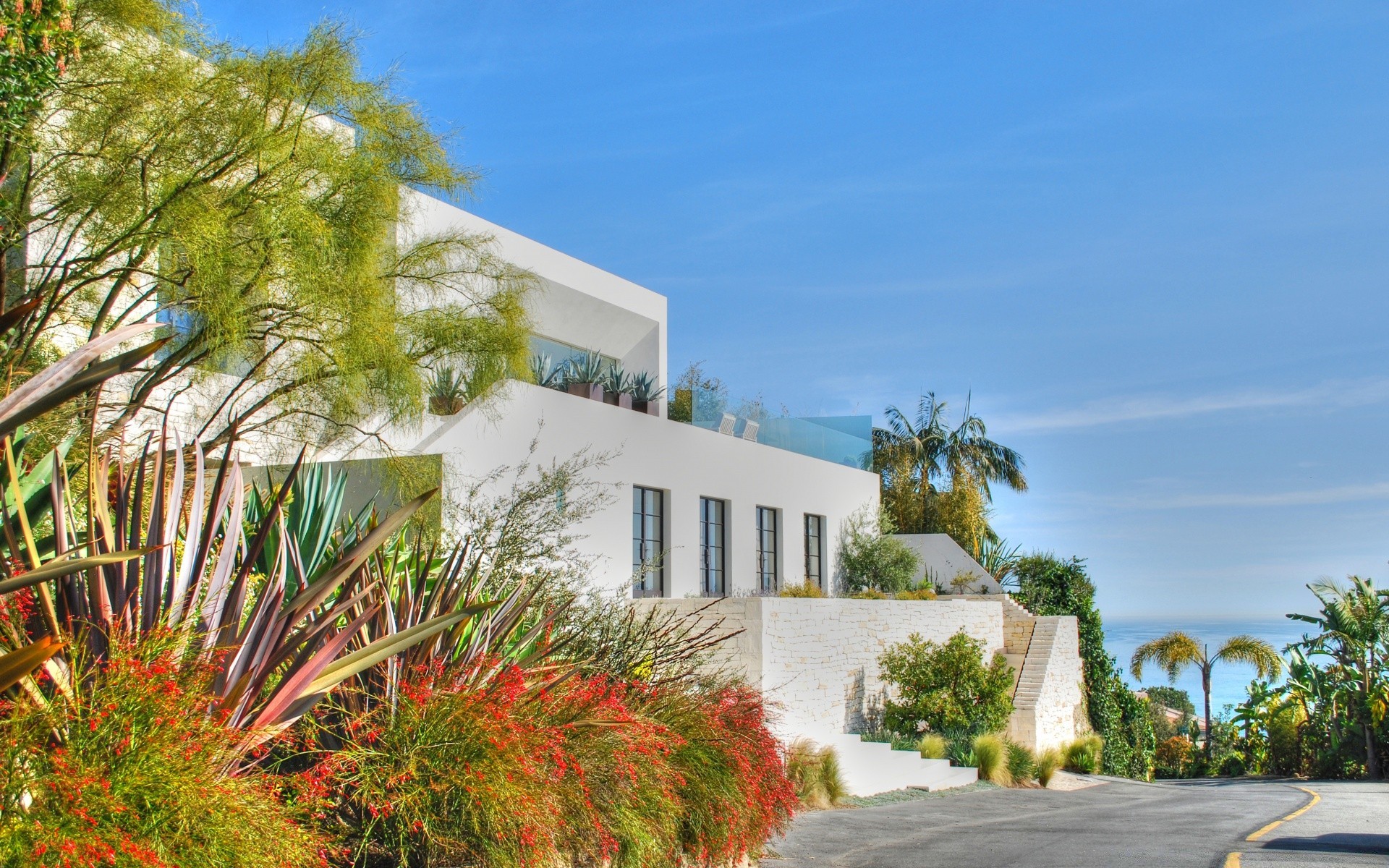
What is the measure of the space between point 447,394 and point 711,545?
670cm

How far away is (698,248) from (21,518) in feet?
99.1

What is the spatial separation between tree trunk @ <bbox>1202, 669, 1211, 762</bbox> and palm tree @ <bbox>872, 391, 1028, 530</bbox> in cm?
825

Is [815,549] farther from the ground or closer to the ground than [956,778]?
farther from the ground

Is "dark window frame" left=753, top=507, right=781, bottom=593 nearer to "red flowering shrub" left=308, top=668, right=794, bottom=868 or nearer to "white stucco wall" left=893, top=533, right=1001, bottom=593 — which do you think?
"white stucco wall" left=893, top=533, right=1001, bottom=593

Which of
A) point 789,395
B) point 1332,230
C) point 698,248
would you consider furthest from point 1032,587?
point 698,248

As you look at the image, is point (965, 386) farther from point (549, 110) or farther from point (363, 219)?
point (363, 219)

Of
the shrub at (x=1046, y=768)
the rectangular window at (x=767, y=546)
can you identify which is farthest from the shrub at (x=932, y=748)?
the rectangular window at (x=767, y=546)

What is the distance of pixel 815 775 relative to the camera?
1349 centimetres

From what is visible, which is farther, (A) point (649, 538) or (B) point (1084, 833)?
(A) point (649, 538)

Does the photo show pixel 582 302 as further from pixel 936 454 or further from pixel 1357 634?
pixel 1357 634

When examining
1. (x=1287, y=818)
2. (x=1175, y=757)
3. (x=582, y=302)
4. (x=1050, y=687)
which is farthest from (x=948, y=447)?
(x=1287, y=818)

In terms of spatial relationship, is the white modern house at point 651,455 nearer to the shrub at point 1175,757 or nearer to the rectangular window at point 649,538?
the rectangular window at point 649,538

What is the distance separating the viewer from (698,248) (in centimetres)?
3350

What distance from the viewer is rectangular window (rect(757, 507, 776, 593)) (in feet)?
70.2
